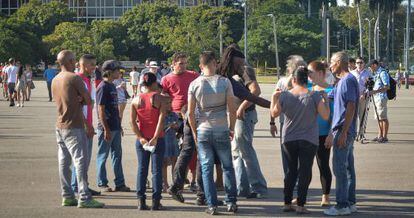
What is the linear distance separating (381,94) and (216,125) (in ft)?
31.4

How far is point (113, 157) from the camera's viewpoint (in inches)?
452

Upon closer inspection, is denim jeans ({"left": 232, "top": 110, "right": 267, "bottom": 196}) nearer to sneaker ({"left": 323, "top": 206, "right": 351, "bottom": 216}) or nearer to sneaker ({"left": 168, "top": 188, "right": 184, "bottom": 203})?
sneaker ({"left": 168, "top": 188, "right": 184, "bottom": 203})

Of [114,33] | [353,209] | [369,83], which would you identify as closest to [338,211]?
[353,209]

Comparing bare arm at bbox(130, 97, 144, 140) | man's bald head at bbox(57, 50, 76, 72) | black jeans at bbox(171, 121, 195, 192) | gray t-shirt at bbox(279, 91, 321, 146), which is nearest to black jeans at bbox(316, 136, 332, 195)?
gray t-shirt at bbox(279, 91, 321, 146)

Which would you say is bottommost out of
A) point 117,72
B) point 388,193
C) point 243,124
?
point 388,193

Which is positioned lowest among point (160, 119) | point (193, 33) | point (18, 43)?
point (160, 119)

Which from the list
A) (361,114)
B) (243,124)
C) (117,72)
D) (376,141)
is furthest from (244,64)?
(376,141)

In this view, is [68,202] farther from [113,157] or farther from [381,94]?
[381,94]

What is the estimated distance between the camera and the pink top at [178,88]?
1121cm

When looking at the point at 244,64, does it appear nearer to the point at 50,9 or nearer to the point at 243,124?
the point at 243,124

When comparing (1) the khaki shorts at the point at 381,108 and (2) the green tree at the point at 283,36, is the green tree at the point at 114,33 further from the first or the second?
(1) the khaki shorts at the point at 381,108

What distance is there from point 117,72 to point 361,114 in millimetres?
6080

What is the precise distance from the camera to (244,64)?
10867 millimetres

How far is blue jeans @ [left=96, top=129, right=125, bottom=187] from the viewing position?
1135 centimetres
